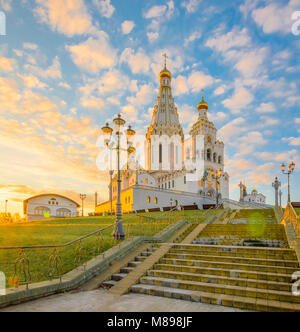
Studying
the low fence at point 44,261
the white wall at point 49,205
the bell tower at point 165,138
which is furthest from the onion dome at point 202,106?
the low fence at point 44,261

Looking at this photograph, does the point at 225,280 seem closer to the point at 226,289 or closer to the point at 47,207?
the point at 226,289

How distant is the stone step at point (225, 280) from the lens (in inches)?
268

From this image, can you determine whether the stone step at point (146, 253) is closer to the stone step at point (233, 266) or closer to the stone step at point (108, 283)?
the stone step at point (233, 266)

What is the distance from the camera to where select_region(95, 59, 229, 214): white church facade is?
48156mm

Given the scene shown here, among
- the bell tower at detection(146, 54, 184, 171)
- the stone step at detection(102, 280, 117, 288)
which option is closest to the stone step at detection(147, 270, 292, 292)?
the stone step at detection(102, 280, 117, 288)

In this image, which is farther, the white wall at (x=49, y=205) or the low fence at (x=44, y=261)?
the white wall at (x=49, y=205)

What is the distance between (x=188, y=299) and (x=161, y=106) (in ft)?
234

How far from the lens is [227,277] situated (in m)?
7.56

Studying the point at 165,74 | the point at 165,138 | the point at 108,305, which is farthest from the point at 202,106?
the point at 108,305

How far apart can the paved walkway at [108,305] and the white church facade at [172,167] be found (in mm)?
37675

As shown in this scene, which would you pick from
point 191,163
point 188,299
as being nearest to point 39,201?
point 191,163
